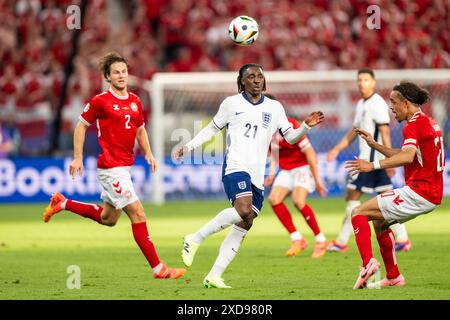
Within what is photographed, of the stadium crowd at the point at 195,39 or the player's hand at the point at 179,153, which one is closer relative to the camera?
the player's hand at the point at 179,153

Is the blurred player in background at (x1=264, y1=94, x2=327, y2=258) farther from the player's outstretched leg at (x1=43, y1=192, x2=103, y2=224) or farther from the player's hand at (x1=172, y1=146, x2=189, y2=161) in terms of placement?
the player's hand at (x1=172, y1=146, x2=189, y2=161)

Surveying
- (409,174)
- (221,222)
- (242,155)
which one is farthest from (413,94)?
(221,222)

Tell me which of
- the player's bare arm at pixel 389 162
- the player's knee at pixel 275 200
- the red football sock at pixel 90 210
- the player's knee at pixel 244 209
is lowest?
the player's knee at pixel 275 200

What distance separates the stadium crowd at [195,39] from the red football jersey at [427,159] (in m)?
16.9

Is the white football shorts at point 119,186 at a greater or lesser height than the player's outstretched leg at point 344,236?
greater

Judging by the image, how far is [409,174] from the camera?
946 centimetres

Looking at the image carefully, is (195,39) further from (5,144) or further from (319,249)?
(319,249)

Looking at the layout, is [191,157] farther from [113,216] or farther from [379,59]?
[113,216]

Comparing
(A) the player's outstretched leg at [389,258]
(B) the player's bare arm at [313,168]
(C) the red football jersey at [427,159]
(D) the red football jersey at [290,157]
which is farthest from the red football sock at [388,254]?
(D) the red football jersey at [290,157]

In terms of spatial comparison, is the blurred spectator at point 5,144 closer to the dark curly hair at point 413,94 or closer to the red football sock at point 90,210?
the red football sock at point 90,210

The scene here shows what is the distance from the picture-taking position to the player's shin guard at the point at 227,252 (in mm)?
9508

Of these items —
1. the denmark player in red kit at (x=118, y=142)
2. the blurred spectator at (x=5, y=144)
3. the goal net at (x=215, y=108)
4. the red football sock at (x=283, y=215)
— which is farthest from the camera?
the blurred spectator at (x=5, y=144)

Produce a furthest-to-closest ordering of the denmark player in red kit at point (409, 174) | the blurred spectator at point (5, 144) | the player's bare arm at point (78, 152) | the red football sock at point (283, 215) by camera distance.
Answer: the blurred spectator at point (5, 144) → the red football sock at point (283, 215) → the player's bare arm at point (78, 152) → the denmark player in red kit at point (409, 174)

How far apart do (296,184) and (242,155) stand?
4.04 metres
